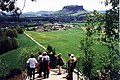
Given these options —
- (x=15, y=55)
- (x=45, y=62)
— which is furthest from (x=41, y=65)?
(x=15, y=55)

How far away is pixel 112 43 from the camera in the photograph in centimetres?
2131

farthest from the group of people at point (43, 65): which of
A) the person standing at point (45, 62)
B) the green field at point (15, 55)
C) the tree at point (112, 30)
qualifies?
the green field at point (15, 55)

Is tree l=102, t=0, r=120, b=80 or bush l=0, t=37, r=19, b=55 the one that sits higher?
tree l=102, t=0, r=120, b=80

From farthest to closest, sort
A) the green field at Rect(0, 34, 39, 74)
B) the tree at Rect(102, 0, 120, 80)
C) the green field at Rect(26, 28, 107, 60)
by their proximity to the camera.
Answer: the green field at Rect(26, 28, 107, 60), the green field at Rect(0, 34, 39, 74), the tree at Rect(102, 0, 120, 80)

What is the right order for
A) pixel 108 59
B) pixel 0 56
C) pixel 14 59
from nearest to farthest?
pixel 108 59 → pixel 14 59 → pixel 0 56

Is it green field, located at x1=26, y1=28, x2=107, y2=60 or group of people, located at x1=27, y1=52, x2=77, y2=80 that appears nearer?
group of people, located at x1=27, y1=52, x2=77, y2=80

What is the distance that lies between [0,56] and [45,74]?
43700 millimetres

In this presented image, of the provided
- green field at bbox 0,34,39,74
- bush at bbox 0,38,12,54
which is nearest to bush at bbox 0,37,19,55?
bush at bbox 0,38,12,54

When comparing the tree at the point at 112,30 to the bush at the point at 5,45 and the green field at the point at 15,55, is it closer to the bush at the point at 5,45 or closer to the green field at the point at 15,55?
the green field at the point at 15,55

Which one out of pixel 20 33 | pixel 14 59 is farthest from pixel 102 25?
pixel 20 33

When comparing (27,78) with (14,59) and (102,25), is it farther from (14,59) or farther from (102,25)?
(14,59)

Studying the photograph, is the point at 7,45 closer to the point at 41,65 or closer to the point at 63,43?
the point at 63,43

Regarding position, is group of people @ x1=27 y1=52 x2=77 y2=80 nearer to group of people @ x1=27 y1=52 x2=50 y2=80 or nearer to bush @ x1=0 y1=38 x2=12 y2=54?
group of people @ x1=27 y1=52 x2=50 y2=80

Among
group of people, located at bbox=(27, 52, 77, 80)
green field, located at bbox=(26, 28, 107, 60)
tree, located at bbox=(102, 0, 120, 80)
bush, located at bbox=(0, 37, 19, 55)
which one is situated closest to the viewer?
group of people, located at bbox=(27, 52, 77, 80)
